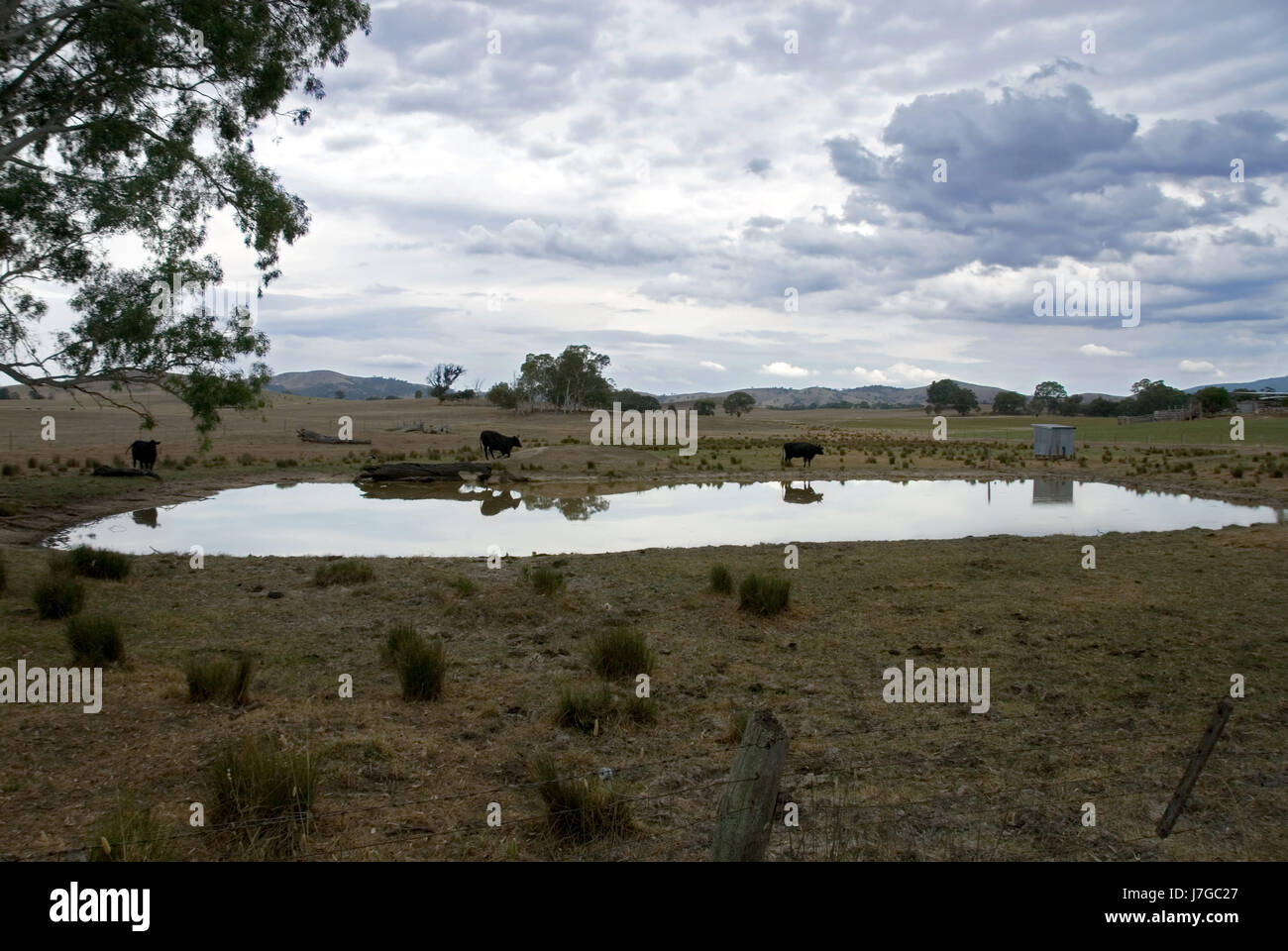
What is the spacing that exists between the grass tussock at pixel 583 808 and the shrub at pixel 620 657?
296cm

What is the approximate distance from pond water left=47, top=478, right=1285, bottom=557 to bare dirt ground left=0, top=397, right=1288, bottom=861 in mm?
2869

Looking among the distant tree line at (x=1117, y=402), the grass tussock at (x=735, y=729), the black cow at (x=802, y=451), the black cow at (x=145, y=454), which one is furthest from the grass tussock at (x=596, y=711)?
the distant tree line at (x=1117, y=402)

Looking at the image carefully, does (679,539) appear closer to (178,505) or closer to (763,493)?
(763,493)

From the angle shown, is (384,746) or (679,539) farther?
(679,539)

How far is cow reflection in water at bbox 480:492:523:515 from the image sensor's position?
23.3 m

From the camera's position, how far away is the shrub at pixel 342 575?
12.2m

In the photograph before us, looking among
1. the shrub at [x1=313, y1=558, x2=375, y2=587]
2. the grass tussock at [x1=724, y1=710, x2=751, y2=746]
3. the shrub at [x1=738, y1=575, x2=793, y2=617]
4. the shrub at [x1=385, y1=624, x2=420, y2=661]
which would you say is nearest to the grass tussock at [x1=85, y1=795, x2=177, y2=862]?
the shrub at [x1=385, y1=624, x2=420, y2=661]

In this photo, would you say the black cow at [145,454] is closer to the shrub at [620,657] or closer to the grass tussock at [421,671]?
the grass tussock at [421,671]

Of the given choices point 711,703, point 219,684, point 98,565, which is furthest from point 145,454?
point 711,703

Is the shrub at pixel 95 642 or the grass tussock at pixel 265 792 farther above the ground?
Result: the shrub at pixel 95 642

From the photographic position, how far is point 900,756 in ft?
20.6

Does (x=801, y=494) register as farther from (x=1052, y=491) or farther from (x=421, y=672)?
(x=421, y=672)
